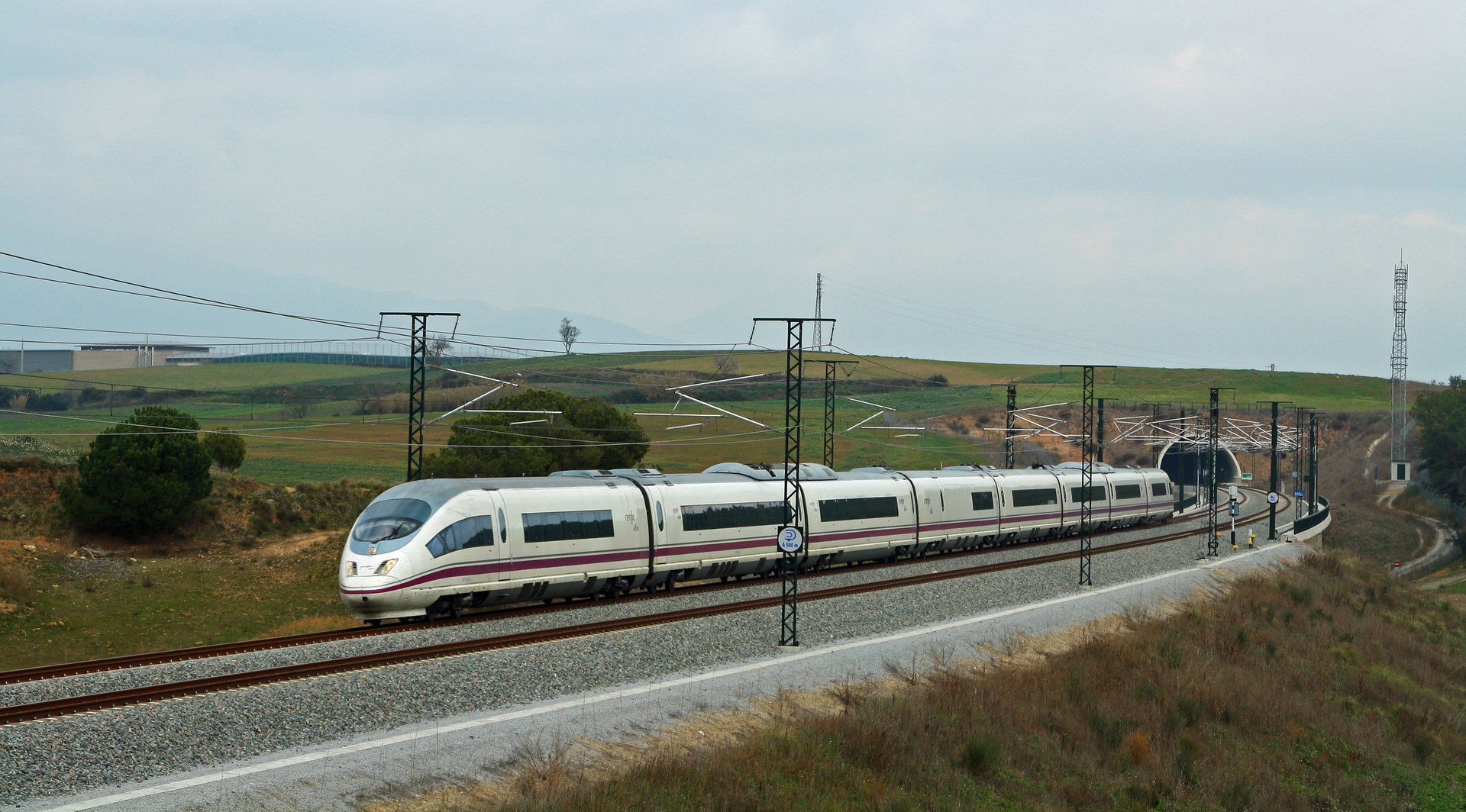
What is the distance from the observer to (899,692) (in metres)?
21.6

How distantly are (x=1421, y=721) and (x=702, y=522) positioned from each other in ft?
A: 64.5

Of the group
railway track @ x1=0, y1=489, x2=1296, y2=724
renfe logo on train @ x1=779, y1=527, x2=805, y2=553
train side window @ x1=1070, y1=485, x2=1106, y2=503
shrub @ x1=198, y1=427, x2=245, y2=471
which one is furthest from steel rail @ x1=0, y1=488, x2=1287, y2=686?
shrub @ x1=198, y1=427, x2=245, y2=471

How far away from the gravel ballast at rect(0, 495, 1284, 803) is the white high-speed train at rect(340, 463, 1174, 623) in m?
1.60

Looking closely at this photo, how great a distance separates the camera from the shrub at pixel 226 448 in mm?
61031

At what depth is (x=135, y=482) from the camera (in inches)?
1817

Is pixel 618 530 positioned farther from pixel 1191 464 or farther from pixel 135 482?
pixel 1191 464

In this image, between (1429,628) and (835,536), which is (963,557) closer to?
(835,536)

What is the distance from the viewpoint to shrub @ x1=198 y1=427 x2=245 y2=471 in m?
61.0

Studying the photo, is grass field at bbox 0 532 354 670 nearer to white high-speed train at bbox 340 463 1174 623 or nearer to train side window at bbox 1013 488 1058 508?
white high-speed train at bbox 340 463 1174 623

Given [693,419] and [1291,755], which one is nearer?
[1291,755]

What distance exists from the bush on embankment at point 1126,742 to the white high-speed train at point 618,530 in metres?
10.5

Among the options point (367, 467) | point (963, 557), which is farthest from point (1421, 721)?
point (367, 467)

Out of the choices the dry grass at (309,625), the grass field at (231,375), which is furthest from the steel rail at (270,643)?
the grass field at (231,375)

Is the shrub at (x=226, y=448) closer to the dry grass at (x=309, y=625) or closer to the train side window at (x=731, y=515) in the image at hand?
the dry grass at (x=309, y=625)
